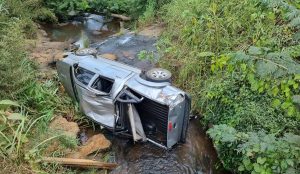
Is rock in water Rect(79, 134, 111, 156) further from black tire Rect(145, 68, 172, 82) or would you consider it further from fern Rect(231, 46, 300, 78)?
fern Rect(231, 46, 300, 78)

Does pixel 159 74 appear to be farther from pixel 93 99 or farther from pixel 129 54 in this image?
pixel 129 54

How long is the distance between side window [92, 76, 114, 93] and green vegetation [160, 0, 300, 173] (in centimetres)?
179

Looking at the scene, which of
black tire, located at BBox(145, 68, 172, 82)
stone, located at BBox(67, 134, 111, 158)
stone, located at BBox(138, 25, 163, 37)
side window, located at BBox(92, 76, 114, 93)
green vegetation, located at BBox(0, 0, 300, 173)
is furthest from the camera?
stone, located at BBox(138, 25, 163, 37)

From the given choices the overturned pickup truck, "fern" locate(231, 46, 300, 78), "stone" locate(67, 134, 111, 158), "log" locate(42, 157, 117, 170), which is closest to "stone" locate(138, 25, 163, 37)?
the overturned pickup truck

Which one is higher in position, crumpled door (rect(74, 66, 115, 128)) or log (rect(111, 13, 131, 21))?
crumpled door (rect(74, 66, 115, 128))

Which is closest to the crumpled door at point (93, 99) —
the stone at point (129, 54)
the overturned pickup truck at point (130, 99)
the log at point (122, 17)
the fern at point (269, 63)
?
the overturned pickup truck at point (130, 99)

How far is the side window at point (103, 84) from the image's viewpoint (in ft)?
19.1

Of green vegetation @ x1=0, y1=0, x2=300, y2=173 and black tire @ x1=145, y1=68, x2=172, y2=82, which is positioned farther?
black tire @ x1=145, y1=68, x2=172, y2=82

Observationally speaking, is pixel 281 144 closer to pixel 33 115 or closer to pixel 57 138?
pixel 57 138

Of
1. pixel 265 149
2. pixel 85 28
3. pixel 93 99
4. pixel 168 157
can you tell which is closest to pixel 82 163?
pixel 93 99

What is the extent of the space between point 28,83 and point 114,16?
7.22 meters

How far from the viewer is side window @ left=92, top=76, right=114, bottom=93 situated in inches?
229

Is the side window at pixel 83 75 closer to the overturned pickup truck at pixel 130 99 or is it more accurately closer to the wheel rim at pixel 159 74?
the overturned pickup truck at pixel 130 99

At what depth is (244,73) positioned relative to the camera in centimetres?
526
